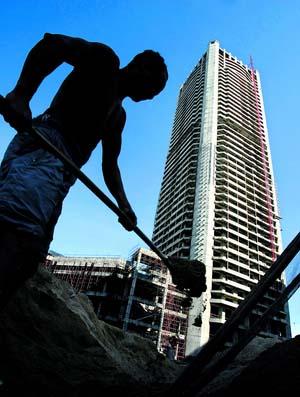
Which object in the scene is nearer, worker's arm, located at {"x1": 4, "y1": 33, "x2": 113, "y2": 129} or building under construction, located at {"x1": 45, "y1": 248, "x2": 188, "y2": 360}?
worker's arm, located at {"x1": 4, "y1": 33, "x2": 113, "y2": 129}

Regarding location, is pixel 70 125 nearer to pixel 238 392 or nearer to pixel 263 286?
pixel 263 286

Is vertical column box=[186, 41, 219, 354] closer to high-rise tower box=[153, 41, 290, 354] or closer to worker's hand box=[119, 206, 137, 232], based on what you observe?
high-rise tower box=[153, 41, 290, 354]

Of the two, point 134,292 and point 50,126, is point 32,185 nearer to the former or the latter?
point 50,126

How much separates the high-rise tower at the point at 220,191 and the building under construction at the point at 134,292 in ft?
10.3

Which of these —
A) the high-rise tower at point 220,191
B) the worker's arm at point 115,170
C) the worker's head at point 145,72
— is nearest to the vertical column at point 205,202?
the high-rise tower at point 220,191

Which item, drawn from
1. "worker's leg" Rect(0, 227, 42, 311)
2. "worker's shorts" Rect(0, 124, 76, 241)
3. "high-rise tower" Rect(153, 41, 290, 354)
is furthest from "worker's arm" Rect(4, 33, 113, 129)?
"high-rise tower" Rect(153, 41, 290, 354)

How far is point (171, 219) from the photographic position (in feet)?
212

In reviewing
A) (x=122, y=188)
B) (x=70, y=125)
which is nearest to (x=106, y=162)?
(x=122, y=188)

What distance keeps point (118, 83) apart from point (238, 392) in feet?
6.85

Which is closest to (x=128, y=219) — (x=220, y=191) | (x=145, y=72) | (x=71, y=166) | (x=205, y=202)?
(x=71, y=166)

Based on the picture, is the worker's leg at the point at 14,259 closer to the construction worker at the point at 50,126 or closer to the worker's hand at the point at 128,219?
the construction worker at the point at 50,126

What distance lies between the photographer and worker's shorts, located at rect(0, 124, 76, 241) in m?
1.48

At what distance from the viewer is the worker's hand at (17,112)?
1.69 m

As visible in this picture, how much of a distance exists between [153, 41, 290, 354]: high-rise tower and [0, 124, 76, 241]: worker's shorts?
1708 inches
